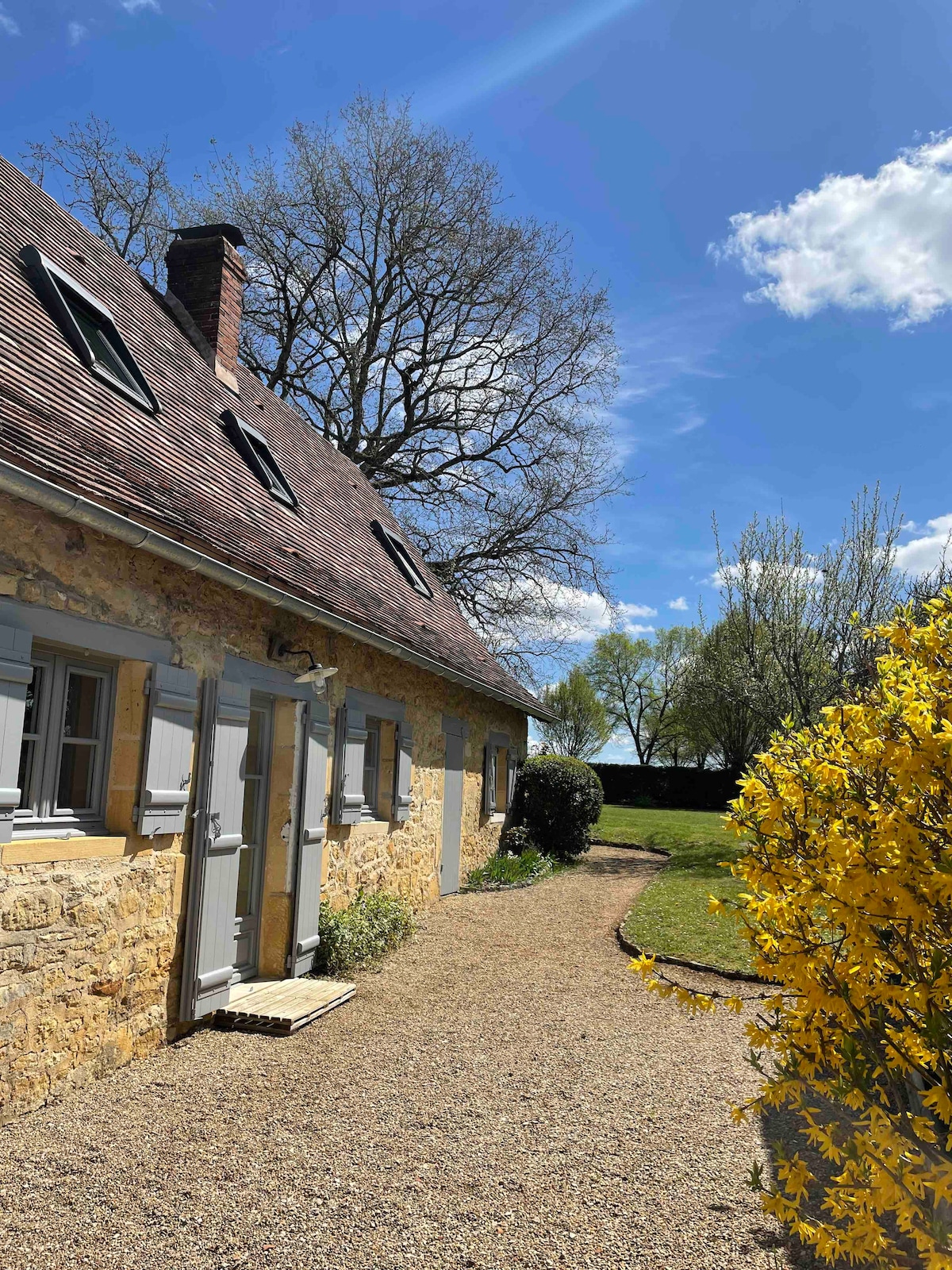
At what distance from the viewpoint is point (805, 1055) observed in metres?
2.63

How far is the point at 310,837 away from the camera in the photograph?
6.66 meters

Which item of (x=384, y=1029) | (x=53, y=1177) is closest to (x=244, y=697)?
(x=384, y=1029)

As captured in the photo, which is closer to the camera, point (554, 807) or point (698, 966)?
point (698, 966)

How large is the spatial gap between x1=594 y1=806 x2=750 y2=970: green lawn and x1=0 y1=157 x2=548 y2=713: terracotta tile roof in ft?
11.0

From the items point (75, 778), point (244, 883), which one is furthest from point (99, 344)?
point (244, 883)

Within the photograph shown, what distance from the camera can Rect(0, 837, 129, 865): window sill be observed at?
4.02 m

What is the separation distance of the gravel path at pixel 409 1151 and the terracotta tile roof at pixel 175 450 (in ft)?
9.60

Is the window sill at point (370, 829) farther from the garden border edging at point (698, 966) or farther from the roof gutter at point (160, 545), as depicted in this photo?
the garden border edging at point (698, 966)

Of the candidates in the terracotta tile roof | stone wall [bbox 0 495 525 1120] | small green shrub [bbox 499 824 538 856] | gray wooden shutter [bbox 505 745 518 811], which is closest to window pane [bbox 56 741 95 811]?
stone wall [bbox 0 495 525 1120]

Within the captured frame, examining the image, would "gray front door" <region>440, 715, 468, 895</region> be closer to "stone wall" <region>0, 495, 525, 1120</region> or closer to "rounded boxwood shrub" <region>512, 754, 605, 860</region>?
"rounded boxwood shrub" <region>512, 754, 605, 860</region>

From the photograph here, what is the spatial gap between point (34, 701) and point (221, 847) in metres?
1.56

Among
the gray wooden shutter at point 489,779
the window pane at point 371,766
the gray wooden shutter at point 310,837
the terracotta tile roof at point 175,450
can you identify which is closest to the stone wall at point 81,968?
the gray wooden shutter at point 310,837

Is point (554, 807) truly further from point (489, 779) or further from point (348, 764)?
point (348, 764)

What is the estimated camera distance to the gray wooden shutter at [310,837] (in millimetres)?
6477
